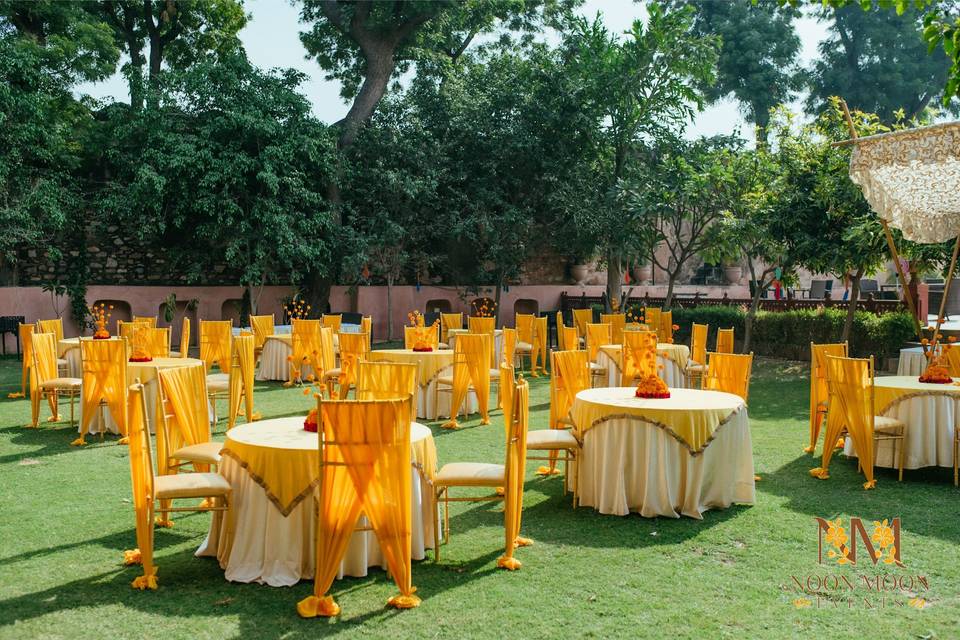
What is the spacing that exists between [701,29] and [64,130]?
22.3 meters

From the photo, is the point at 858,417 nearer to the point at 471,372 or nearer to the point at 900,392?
the point at 900,392

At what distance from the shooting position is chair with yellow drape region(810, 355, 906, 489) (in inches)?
251

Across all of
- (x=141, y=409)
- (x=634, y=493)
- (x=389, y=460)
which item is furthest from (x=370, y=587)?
(x=634, y=493)

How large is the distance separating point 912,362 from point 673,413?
19.8 feet

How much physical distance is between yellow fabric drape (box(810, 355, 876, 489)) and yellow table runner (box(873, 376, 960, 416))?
0.30 m

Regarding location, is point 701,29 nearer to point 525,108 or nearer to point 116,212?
point 525,108

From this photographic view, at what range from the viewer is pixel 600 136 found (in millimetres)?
19766

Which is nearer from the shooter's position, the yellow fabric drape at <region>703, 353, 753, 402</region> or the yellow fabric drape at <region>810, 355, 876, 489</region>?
the yellow fabric drape at <region>810, 355, 876, 489</region>

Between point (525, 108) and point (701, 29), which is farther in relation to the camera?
point (701, 29)

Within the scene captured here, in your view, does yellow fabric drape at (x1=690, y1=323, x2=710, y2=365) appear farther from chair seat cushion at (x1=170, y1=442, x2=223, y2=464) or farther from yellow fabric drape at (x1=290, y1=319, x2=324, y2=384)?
chair seat cushion at (x1=170, y1=442, x2=223, y2=464)

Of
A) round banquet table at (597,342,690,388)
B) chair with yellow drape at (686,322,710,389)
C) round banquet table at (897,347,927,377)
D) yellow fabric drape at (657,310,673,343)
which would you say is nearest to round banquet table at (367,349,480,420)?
round banquet table at (597,342,690,388)

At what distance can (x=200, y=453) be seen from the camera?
16.5ft

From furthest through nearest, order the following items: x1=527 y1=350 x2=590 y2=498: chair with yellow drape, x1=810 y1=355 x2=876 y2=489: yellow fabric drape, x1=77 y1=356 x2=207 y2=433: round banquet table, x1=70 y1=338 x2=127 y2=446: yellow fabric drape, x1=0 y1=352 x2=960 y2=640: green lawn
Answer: x1=77 y1=356 x2=207 y2=433: round banquet table < x1=70 y1=338 x2=127 y2=446: yellow fabric drape < x1=527 y1=350 x2=590 y2=498: chair with yellow drape < x1=810 y1=355 x2=876 y2=489: yellow fabric drape < x1=0 y1=352 x2=960 y2=640: green lawn

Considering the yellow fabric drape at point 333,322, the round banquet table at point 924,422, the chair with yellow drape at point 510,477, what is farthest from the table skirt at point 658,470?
the yellow fabric drape at point 333,322
